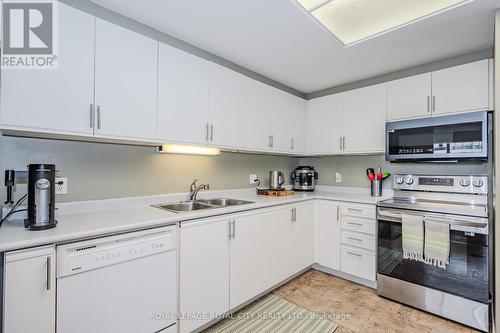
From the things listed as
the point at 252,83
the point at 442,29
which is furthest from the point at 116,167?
the point at 442,29

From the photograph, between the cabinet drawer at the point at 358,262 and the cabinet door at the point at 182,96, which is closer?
the cabinet door at the point at 182,96

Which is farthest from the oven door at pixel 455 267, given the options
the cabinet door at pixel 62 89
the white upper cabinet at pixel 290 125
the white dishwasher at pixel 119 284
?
the cabinet door at pixel 62 89

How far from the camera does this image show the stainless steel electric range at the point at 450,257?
5.87ft

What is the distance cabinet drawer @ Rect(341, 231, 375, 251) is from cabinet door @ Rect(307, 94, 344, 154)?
3.24 feet

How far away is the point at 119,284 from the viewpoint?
4.41 ft

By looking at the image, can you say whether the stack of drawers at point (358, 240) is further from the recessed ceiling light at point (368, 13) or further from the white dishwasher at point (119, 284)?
the white dishwasher at point (119, 284)

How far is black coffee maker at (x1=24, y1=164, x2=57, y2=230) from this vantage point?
48.5 inches

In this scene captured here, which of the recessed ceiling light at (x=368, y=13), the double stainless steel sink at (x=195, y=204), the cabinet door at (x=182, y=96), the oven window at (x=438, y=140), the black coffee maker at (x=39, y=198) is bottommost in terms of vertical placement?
the double stainless steel sink at (x=195, y=204)

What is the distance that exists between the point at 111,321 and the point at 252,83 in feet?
7.21

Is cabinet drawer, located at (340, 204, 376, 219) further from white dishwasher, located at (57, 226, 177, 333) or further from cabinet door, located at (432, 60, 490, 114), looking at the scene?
white dishwasher, located at (57, 226, 177, 333)

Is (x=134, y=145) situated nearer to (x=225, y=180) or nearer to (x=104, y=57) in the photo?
(x=104, y=57)

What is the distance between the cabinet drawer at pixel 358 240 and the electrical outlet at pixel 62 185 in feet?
8.12

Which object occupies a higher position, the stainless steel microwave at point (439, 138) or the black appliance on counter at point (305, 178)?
the stainless steel microwave at point (439, 138)

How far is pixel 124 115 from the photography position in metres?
1.61
